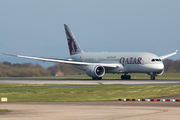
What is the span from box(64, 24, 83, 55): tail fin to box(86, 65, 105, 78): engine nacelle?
12231mm

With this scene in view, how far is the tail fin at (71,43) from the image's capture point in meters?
77.9

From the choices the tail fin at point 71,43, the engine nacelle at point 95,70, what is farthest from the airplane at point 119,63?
the tail fin at point 71,43

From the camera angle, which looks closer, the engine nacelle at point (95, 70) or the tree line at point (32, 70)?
the engine nacelle at point (95, 70)

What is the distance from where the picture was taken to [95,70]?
210 ft

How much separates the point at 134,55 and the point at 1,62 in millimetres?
31807

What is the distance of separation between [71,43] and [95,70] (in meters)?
16.2

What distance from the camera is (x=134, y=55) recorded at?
6550cm

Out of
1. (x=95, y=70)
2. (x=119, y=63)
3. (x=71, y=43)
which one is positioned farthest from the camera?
(x=71, y=43)

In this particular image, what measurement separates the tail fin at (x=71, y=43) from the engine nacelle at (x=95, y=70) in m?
12.2

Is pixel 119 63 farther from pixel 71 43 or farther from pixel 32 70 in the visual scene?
pixel 32 70

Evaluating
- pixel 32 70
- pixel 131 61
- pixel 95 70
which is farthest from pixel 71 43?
pixel 131 61

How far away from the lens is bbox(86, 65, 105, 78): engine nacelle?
64.3m

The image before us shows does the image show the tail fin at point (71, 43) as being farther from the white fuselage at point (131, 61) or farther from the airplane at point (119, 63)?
the white fuselage at point (131, 61)

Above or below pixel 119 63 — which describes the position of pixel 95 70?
below
